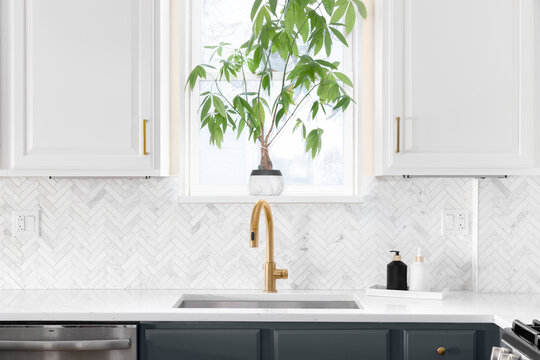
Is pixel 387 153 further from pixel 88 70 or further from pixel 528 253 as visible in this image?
pixel 88 70

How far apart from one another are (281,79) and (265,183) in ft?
1.72

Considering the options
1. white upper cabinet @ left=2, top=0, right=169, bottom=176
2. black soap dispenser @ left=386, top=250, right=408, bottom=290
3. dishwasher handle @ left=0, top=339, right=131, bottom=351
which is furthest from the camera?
black soap dispenser @ left=386, top=250, right=408, bottom=290

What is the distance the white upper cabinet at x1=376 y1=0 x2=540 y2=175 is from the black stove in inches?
27.6

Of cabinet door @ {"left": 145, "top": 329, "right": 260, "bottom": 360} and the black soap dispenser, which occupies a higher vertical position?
the black soap dispenser

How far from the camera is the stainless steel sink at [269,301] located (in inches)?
93.6

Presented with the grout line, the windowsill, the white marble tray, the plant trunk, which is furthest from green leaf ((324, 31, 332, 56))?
the white marble tray

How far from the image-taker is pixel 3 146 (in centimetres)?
221

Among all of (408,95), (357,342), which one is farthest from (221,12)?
(357,342)

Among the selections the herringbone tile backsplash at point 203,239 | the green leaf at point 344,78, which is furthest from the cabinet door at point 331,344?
the green leaf at point 344,78

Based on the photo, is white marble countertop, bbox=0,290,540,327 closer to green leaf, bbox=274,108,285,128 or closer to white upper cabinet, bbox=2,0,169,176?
white upper cabinet, bbox=2,0,169,176

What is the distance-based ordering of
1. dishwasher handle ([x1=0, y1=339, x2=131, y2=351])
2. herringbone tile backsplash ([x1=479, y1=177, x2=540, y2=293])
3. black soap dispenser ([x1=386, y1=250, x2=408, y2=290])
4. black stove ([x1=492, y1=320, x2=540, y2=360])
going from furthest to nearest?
herringbone tile backsplash ([x1=479, y1=177, x2=540, y2=293]) → black soap dispenser ([x1=386, y1=250, x2=408, y2=290]) → dishwasher handle ([x1=0, y1=339, x2=131, y2=351]) → black stove ([x1=492, y1=320, x2=540, y2=360])

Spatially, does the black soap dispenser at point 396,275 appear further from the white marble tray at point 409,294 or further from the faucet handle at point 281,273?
the faucet handle at point 281,273

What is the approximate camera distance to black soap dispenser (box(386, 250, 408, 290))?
2301 millimetres

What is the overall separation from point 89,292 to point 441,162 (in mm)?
1565
